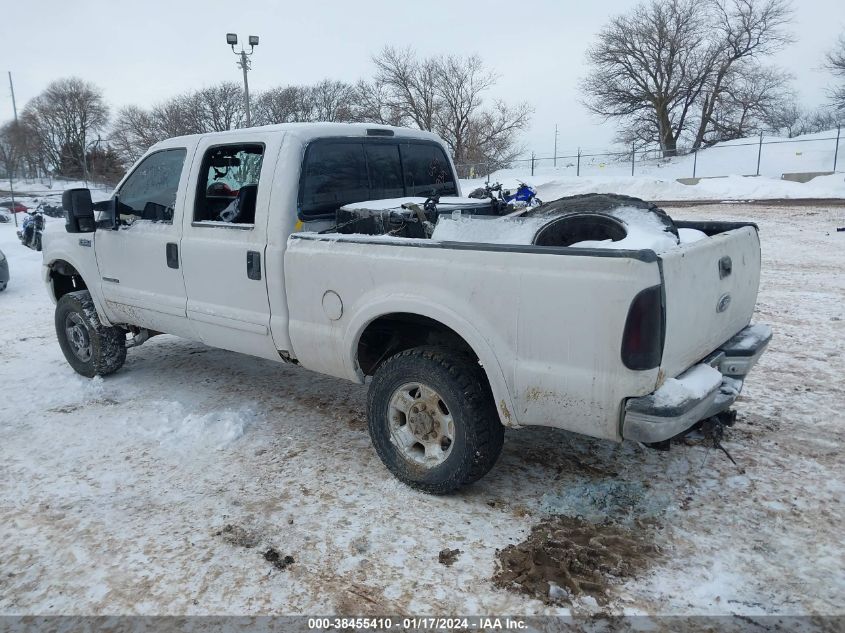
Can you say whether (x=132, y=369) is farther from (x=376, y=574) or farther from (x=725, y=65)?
(x=725, y=65)

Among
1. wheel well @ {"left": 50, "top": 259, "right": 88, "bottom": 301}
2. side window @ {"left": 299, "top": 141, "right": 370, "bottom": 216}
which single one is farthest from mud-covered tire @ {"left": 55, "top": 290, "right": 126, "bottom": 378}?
side window @ {"left": 299, "top": 141, "right": 370, "bottom": 216}

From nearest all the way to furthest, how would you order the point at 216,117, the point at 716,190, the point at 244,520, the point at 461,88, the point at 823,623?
1. the point at 823,623
2. the point at 244,520
3. the point at 716,190
4. the point at 461,88
5. the point at 216,117

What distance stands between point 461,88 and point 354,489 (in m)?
46.4

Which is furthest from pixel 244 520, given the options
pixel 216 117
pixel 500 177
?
pixel 216 117

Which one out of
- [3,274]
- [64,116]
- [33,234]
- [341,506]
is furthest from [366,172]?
[64,116]

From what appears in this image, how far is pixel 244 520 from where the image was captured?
3260mm

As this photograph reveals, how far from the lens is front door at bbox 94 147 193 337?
180 inches

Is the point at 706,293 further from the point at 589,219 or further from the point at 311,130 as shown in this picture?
the point at 311,130

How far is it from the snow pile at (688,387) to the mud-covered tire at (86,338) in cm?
465

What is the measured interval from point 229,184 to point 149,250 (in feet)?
2.67

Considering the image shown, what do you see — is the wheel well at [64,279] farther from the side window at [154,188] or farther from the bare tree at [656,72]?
the bare tree at [656,72]

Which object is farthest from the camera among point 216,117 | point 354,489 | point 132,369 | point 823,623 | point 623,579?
point 216,117

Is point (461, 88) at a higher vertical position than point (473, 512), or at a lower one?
higher

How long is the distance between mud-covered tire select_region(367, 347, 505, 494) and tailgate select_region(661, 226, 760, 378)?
0.91m
